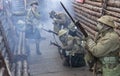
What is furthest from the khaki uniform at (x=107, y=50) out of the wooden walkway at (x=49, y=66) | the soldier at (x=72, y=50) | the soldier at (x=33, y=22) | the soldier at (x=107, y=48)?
the soldier at (x=33, y=22)

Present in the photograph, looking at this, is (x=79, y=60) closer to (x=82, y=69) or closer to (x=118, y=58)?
(x=82, y=69)

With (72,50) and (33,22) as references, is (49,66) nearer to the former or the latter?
(72,50)

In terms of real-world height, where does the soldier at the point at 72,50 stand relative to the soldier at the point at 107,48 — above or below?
below

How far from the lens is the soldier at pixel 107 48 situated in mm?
5316

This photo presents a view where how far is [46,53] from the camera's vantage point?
1143 cm

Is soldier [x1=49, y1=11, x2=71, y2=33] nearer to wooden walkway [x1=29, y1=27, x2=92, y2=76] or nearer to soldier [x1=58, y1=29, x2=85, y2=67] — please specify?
wooden walkway [x1=29, y1=27, x2=92, y2=76]

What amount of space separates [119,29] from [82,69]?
198cm

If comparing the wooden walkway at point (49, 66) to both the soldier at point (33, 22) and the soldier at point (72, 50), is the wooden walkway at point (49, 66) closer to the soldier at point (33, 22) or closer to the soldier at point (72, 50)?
the soldier at point (72, 50)

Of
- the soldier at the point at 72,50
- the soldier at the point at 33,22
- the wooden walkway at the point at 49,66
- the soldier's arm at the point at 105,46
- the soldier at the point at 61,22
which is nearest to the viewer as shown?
the soldier's arm at the point at 105,46

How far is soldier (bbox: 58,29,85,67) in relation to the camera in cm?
922

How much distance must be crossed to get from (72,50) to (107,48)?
3.97 m

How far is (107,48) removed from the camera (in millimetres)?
5312

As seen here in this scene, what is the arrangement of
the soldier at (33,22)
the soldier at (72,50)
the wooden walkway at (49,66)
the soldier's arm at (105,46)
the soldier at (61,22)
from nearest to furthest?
1. the soldier's arm at (105,46)
2. the wooden walkway at (49,66)
3. the soldier at (72,50)
4. the soldier at (33,22)
5. the soldier at (61,22)

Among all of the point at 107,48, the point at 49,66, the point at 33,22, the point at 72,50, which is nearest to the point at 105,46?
the point at 107,48
